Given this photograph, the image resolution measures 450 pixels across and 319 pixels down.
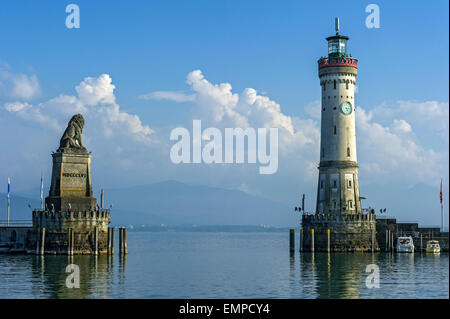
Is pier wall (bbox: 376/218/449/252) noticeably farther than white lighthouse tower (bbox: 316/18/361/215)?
Yes

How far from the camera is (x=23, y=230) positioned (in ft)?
349

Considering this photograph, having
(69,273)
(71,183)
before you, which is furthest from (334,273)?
(71,183)

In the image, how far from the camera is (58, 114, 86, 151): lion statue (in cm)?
10200

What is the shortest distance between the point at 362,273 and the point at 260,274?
11.8 meters

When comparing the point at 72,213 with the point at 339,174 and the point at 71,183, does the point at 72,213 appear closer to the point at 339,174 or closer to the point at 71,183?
the point at 71,183

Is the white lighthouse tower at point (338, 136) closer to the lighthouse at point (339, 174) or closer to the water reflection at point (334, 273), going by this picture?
the lighthouse at point (339, 174)

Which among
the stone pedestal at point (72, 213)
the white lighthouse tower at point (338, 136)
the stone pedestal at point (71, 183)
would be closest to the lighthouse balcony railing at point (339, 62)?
the white lighthouse tower at point (338, 136)

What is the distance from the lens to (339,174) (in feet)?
358

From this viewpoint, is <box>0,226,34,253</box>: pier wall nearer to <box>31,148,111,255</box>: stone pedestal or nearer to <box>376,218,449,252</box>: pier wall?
<box>31,148,111,255</box>: stone pedestal

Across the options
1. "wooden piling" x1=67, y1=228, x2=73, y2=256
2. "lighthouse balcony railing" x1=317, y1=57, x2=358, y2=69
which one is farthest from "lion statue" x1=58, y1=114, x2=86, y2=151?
"lighthouse balcony railing" x1=317, y1=57, x2=358, y2=69

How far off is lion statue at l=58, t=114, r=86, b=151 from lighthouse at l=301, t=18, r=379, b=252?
3616cm
